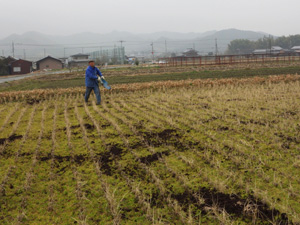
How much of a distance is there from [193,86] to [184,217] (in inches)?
446

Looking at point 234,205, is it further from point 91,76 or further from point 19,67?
point 19,67

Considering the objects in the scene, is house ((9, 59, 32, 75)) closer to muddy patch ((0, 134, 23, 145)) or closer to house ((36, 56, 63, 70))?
house ((36, 56, 63, 70))

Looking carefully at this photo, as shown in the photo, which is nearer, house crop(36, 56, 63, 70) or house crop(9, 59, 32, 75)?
house crop(9, 59, 32, 75)

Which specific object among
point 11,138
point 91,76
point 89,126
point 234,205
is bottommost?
point 234,205

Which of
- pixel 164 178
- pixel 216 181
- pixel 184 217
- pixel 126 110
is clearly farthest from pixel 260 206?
pixel 126 110

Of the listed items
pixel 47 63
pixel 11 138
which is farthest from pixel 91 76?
pixel 47 63

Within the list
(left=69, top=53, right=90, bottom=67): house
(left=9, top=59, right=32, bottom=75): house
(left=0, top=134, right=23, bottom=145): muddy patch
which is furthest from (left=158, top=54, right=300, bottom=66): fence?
(left=9, top=59, right=32, bottom=75): house

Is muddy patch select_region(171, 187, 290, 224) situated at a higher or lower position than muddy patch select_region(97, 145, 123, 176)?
lower

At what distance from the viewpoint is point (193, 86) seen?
13.7 meters

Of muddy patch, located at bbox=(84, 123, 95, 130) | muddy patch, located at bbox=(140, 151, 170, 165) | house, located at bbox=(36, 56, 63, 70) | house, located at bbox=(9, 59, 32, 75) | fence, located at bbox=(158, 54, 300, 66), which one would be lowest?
muddy patch, located at bbox=(140, 151, 170, 165)

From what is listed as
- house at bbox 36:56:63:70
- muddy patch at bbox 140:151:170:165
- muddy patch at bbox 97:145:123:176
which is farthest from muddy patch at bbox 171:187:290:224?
house at bbox 36:56:63:70

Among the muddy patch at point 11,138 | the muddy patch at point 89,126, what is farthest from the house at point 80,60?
the muddy patch at point 11,138

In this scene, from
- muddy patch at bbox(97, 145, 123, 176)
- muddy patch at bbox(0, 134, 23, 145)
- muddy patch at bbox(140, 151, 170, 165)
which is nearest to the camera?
muddy patch at bbox(97, 145, 123, 176)

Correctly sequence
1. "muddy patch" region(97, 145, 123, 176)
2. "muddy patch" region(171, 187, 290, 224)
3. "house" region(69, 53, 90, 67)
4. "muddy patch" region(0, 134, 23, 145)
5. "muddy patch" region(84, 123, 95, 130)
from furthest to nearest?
"house" region(69, 53, 90, 67) < "muddy patch" region(84, 123, 95, 130) < "muddy patch" region(0, 134, 23, 145) < "muddy patch" region(97, 145, 123, 176) < "muddy patch" region(171, 187, 290, 224)
